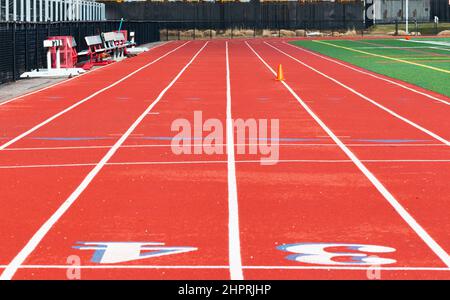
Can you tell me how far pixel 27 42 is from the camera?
3469 cm

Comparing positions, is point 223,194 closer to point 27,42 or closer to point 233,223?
point 233,223

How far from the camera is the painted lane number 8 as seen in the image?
8.47 m

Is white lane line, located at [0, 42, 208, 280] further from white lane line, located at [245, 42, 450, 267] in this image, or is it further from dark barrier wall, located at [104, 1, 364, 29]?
dark barrier wall, located at [104, 1, 364, 29]

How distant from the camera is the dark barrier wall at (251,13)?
11031cm

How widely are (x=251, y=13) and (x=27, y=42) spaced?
78866 millimetres

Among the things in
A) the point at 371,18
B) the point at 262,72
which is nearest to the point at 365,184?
the point at 262,72

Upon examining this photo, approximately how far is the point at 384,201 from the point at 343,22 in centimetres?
10458

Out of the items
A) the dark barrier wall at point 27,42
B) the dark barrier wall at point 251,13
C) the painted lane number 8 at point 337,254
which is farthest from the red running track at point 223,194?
the dark barrier wall at point 251,13

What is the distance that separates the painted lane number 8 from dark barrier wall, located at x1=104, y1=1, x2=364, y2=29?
100 metres

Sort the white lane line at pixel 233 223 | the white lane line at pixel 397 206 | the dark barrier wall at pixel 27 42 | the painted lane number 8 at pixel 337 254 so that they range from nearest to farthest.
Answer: the white lane line at pixel 233 223
the painted lane number 8 at pixel 337 254
the white lane line at pixel 397 206
the dark barrier wall at pixel 27 42

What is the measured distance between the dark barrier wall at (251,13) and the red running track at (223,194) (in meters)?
88.2

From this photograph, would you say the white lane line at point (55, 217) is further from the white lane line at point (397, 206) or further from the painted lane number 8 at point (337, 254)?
the white lane line at point (397, 206)

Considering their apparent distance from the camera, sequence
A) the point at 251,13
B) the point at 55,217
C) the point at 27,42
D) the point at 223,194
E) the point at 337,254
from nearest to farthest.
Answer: the point at 337,254 → the point at 55,217 → the point at 223,194 → the point at 27,42 → the point at 251,13

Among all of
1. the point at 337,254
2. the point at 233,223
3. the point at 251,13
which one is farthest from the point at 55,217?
the point at 251,13
